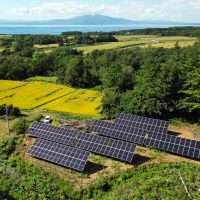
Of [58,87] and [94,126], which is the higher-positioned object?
[94,126]

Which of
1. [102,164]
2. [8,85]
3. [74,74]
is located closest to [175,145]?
[102,164]

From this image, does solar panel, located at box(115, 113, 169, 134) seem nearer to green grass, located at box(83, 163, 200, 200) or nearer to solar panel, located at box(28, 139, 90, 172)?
green grass, located at box(83, 163, 200, 200)

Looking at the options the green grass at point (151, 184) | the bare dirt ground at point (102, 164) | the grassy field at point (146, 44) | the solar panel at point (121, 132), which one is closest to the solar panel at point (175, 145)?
the bare dirt ground at point (102, 164)

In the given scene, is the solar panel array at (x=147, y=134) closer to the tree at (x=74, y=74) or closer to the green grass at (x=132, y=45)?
the tree at (x=74, y=74)

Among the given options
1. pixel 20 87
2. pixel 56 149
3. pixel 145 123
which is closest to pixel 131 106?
pixel 145 123

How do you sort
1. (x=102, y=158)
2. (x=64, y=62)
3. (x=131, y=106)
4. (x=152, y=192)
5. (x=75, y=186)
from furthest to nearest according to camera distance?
(x=64, y=62)
(x=131, y=106)
(x=102, y=158)
(x=75, y=186)
(x=152, y=192)

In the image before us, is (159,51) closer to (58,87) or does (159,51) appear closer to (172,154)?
(58,87)
